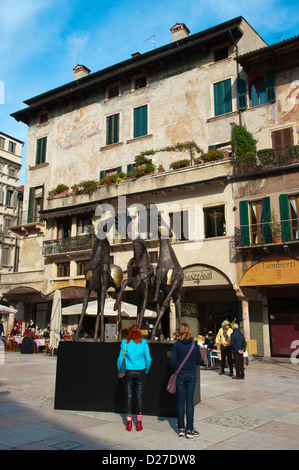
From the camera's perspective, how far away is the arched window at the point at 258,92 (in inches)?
925

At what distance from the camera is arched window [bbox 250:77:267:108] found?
77.1ft

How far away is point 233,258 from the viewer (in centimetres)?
2162

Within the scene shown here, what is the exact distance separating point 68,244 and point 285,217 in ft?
49.0

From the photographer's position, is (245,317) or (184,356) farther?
(245,317)

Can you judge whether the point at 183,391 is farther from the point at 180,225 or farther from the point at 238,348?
the point at 180,225

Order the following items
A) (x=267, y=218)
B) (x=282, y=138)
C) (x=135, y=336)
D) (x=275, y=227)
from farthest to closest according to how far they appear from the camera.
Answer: (x=282, y=138) < (x=267, y=218) < (x=275, y=227) < (x=135, y=336)

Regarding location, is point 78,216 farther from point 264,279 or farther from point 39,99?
point 264,279

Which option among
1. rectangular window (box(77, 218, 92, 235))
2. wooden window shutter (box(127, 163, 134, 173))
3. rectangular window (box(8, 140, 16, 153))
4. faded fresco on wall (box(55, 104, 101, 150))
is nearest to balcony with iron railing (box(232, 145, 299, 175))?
wooden window shutter (box(127, 163, 134, 173))

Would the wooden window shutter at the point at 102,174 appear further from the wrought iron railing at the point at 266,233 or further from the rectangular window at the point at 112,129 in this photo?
the wrought iron railing at the point at 266,233

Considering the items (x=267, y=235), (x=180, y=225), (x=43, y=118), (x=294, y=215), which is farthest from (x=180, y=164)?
(x=43, y=118)

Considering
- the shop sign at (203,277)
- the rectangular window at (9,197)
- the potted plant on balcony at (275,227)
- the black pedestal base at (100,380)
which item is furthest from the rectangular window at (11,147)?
the black pedestal base at (100,380)

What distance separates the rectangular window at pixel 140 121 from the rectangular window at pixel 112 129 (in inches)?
57.6

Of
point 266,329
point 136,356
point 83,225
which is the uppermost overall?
point 83,225

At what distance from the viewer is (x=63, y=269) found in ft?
96.4
